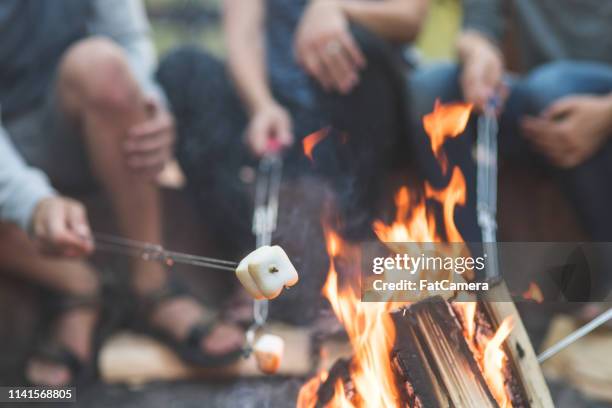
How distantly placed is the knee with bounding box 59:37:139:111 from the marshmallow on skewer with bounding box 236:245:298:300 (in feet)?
1.98

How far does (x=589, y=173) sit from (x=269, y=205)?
50cm

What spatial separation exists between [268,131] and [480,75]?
35 centimetres

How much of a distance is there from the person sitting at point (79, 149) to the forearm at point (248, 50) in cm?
14

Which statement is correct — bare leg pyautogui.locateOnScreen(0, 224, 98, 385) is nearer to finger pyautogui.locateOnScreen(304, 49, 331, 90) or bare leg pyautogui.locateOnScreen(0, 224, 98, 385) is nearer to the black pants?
the black pants

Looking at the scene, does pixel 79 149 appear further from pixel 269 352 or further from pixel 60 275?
pixel 269 352

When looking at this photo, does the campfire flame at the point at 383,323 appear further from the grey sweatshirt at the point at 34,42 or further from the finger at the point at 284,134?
the grey sweatshirt at the point at 34,42

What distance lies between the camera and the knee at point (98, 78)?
3.63 ft

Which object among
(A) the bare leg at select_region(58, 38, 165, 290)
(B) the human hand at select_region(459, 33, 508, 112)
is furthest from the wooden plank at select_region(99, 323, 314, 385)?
(B) the human hand at select_region(459, 33, 508, 112)

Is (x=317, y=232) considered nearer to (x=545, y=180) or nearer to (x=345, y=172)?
(x=345, y=172)

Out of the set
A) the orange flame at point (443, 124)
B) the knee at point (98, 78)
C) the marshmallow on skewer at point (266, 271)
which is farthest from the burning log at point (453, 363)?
the knee at point (98, 78)

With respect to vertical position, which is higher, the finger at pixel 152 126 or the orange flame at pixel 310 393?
the finger at pixel 152 126

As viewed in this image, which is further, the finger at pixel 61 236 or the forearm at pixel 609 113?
the forearm at pixel 609 113

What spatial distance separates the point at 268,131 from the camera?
117cm

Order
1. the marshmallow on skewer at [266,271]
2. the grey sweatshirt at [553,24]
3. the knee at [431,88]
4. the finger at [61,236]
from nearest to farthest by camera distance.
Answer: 1. the marshmallow on skewer at [266,271]
2. the finger at [61,236]
3. the knee at [431,88]
4. the grey sweatshirt at [553,24]
